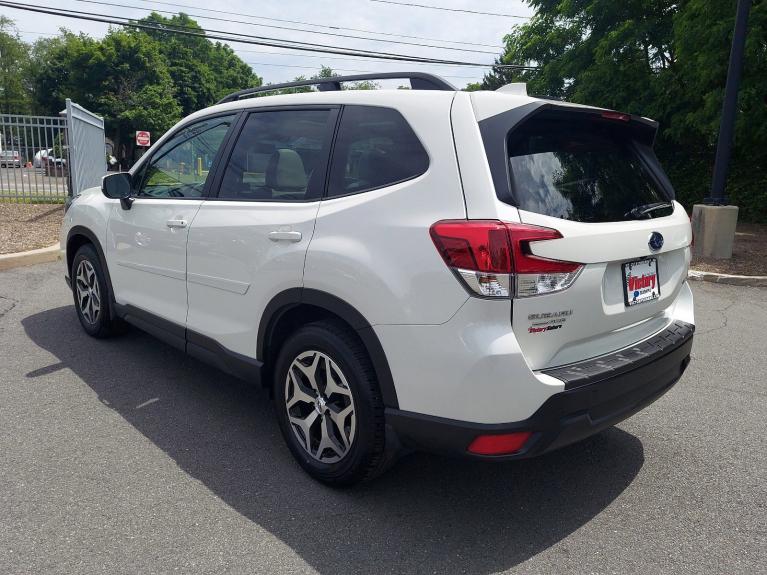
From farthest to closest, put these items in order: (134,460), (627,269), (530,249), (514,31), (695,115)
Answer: (514,31), (695,115), (134,460), (627,269), (530,249)

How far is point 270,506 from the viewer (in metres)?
2.80

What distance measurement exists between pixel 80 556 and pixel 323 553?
941 mm

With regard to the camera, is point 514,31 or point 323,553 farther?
point 514,31

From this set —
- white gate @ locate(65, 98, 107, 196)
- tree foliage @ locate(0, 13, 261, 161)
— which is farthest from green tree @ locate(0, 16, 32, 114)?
white gate @ locate(65, 98, 107, 196)

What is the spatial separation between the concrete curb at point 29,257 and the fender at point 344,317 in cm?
626

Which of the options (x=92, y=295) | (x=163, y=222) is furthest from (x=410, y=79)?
(x=92, y=295)

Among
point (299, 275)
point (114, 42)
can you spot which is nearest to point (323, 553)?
point (299, 275)

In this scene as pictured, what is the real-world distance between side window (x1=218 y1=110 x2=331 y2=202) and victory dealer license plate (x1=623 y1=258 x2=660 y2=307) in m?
1.44

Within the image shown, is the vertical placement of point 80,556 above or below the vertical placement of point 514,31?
below

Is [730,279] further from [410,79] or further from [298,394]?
[298,394]

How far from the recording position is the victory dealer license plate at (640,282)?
2672 millimetres

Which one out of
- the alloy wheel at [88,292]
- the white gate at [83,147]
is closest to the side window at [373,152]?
the alloy wheel at [88,292]

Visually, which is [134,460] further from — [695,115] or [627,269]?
[695,115]

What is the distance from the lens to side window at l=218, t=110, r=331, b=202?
10.0 feet
